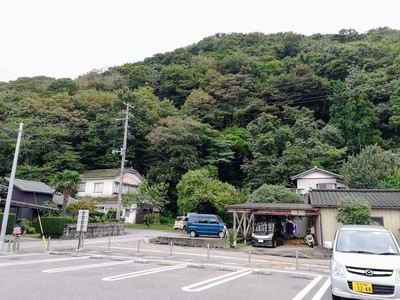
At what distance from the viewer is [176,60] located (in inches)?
2512

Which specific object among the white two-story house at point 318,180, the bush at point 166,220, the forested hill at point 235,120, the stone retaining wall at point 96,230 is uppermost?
the forested hill at point 235,120

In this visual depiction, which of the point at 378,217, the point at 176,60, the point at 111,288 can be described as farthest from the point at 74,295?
the point at 176,60

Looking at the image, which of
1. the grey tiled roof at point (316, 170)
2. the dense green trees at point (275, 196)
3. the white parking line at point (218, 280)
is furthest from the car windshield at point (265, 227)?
the grey tiled roof at point (316, 170)

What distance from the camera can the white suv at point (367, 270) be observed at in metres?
5.66

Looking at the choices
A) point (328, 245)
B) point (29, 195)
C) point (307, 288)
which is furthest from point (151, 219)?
point (307, 288)

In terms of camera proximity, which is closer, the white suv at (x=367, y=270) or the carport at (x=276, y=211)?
the white suv at (x=367, y=270)

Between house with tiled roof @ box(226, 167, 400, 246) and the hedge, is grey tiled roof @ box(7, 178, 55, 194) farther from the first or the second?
house with tiled roof @ box(226, 167, 400, 246)

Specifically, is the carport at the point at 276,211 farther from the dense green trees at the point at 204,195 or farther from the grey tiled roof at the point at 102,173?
the grey tiled roof at the point at 102,173

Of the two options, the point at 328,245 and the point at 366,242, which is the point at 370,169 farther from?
the point at 366,242

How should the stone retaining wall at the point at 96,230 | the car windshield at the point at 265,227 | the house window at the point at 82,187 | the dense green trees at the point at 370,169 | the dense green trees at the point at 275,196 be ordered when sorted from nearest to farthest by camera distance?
the car windshield at the point at 265,227, the stone retaining wall at the point at 96,230, the dense green trees at the point at 275,196, the dense green trees at the point at 370,169, the house window at the point at 82,187

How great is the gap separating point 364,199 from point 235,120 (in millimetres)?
29280

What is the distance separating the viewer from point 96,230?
922 inches

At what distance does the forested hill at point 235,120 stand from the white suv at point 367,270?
25805mm

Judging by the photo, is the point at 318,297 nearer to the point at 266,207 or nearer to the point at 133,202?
the point at 266,207
